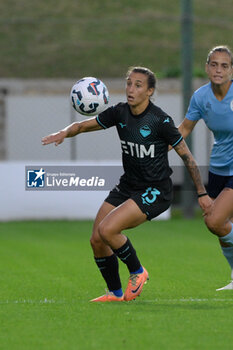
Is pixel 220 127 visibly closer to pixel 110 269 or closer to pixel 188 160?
pixel 188 160

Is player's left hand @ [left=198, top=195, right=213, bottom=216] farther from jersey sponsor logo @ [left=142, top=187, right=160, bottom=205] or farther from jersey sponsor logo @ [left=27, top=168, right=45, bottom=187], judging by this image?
jersey sponsor logo @ [left=27, top=168, right=45, bottom=187]

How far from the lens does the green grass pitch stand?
5.59m

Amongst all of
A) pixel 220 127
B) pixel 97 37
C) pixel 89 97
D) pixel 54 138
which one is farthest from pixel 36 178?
pixel 97 37

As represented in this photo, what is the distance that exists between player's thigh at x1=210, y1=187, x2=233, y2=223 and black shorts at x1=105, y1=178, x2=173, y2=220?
0.55m

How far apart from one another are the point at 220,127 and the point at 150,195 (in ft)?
3.80

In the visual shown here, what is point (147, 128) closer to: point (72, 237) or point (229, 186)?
point (229, 186)

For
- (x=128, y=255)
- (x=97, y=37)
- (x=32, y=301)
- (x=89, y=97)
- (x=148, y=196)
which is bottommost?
(x=97, y=37)

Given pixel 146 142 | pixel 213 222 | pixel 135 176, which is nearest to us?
pixel 146 142

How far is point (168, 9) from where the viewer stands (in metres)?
40.5

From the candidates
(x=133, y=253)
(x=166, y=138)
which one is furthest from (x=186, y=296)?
(x=166, y=138)

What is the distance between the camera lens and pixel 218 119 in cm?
789

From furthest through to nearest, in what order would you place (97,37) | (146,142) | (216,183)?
(97,37)
(216,183)
(146,142)

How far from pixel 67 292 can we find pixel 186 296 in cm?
120

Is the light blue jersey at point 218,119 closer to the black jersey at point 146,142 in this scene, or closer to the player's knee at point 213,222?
the player's knee at point 213,222
